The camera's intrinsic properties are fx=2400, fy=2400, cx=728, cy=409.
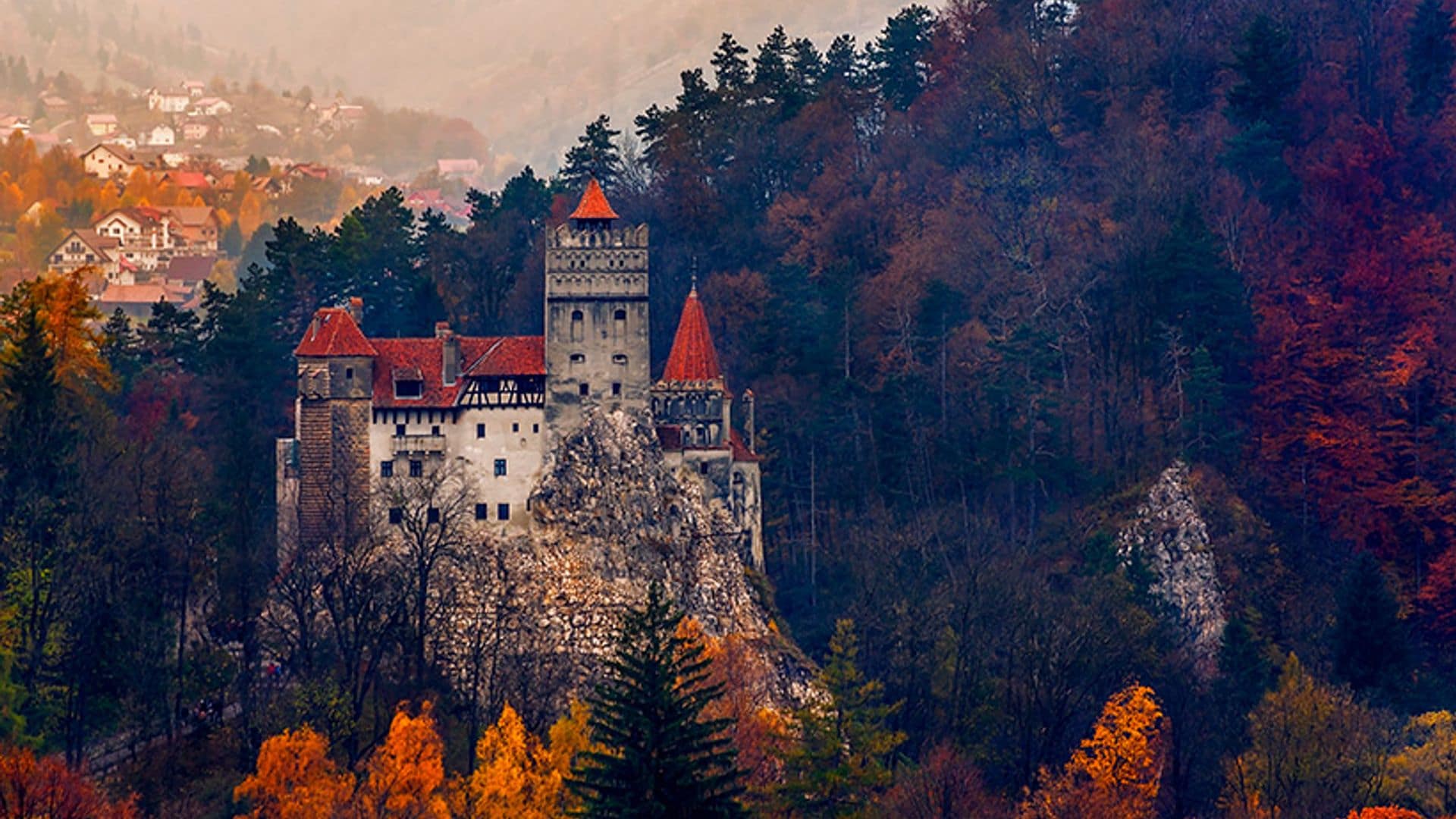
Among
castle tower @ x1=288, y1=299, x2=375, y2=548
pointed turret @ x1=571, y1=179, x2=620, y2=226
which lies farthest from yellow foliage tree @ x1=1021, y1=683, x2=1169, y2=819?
castle tower @ x1=288, y1=299, x2=375, y2=548

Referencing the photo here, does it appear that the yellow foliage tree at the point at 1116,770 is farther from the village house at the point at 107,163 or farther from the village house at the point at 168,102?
the village house at the point at 168,102

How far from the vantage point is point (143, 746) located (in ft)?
207

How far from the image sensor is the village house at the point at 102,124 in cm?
16800

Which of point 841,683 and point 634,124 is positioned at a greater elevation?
point 634,124

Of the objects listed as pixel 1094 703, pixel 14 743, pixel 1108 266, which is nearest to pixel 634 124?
pixel 1108 266

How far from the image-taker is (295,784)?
58969mm

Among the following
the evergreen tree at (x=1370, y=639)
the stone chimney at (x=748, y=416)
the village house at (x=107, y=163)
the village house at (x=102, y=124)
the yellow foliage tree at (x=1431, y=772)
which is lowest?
the yellow foliage tree at (x=1431, y=772)

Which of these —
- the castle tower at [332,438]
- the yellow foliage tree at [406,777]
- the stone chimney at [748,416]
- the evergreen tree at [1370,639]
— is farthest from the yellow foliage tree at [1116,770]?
the castle tower at [332,438]

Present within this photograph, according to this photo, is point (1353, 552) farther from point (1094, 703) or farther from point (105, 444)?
point (105, 444)

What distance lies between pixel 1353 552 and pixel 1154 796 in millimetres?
13351

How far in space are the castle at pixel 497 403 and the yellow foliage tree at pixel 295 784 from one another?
895 cm

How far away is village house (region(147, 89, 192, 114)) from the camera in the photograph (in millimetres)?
173375

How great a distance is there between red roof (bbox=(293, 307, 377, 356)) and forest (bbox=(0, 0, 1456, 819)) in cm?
574

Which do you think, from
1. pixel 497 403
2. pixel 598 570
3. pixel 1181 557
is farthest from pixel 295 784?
pixel 1181 557
